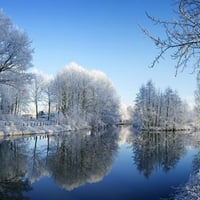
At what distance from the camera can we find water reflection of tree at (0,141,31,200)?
11328 mm

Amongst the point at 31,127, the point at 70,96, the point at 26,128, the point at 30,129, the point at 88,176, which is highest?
the point at 70,96

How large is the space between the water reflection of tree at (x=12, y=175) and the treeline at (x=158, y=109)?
58.2 meters

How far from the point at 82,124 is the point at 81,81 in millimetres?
12861

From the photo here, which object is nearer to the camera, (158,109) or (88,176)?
(88,176)

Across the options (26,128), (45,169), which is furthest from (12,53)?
(26,128)

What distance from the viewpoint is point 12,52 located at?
27.9 metres

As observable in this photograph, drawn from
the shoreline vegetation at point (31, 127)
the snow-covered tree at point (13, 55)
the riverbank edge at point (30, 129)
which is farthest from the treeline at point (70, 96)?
the snow-covered tree at point (13, 55)

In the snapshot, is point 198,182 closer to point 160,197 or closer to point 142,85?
point 160,197

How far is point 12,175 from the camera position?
1441 centimetres

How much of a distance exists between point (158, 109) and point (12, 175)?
71851 millimetres

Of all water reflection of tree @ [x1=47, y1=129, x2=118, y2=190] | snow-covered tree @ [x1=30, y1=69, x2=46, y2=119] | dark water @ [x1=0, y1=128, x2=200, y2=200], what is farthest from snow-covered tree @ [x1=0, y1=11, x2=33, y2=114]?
snow-covered tree @ [x1=30, y1=69, x2=46, y2=119]

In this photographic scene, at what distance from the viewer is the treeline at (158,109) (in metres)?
78.8

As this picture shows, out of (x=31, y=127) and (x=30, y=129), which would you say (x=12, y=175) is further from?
(x=31, y=127)

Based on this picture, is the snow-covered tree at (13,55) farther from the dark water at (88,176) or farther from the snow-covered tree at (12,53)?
the dark water at (88,176)
